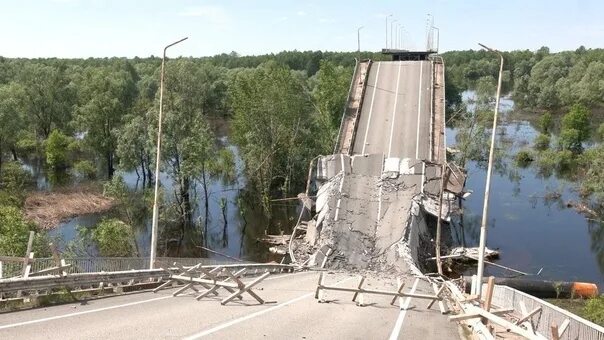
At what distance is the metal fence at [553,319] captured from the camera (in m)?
12.9

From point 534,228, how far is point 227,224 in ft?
73.2

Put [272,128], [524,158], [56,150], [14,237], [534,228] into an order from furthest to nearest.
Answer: [524,158] < [56,150] < [272,128] < [534,228] < [14,237]

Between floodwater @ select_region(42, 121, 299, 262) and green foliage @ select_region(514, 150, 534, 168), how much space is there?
1074 inches

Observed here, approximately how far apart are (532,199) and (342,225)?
2455 centimetres

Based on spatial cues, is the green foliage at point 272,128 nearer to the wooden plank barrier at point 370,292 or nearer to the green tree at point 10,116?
the green tree at point 10,116

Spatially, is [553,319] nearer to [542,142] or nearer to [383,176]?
[383,176]

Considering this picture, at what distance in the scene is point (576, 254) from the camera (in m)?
34.1

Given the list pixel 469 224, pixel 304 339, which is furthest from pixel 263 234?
pixel 304 339

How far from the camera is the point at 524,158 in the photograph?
196ft

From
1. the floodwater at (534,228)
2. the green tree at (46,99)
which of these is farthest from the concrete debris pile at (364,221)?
the green tree at (46,99)

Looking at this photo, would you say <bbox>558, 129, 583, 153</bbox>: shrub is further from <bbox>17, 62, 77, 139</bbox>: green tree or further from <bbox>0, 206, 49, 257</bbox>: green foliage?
<bbox>17, 62, 77, 139</bbox>: green tree

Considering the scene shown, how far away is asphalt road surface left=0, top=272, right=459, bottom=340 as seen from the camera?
10.6 meters

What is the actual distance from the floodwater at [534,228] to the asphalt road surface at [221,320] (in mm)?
18296

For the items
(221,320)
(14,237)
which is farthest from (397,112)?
(221,320)
